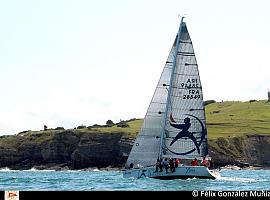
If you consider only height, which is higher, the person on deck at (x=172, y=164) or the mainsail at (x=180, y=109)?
the mainsail at (x=180, y=109)

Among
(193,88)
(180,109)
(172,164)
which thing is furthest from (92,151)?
(172,164)

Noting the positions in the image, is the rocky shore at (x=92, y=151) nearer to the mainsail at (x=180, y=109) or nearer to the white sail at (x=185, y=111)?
the mainsail at (x=180, y=109)

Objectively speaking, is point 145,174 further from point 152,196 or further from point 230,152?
point 230,152

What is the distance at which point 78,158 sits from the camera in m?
170

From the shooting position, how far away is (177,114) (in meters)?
66.4

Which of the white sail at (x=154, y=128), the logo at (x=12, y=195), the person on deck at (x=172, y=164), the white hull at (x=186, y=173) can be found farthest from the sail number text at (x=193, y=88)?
the logo at (x=12, y=195)

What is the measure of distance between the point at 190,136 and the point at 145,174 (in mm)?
6121

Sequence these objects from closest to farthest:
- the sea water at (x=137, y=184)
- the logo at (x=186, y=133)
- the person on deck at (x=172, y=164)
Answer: the sea water at (x=137, y=184)
the person on deck at (x=172, y=164)
the logo at (x=186, y=133)

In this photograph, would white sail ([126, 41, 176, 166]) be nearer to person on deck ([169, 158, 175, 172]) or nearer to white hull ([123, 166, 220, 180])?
person on deck ([169, 158, 175, 172])

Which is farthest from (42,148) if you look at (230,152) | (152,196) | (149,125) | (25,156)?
(152,196)

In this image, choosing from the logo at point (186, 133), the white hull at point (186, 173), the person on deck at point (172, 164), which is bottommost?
the white hull at point (186, 173)

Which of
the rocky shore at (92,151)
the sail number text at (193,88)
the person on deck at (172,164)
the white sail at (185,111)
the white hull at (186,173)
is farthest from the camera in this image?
the rocky shore at (92,151)

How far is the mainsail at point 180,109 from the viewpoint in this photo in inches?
2589

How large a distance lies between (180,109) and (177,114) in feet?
1.99
